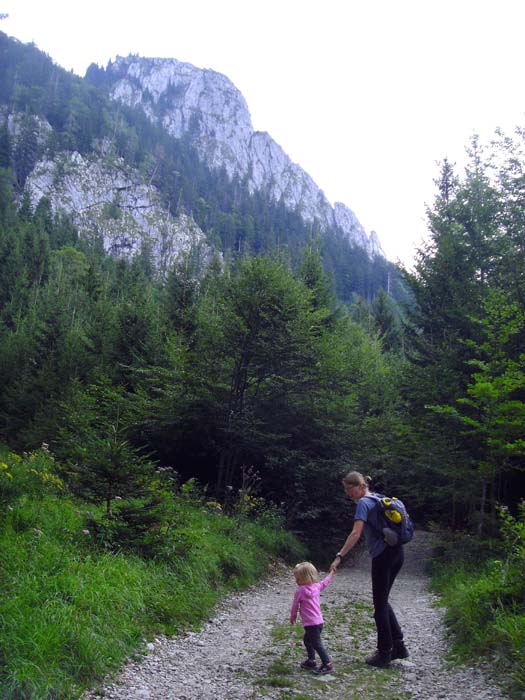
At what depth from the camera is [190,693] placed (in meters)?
4.38

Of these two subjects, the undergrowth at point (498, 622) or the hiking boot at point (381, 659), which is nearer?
the undergrowth at point (498, 622)

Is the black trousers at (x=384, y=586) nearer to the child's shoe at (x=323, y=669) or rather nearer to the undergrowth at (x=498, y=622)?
the child's shoe at (x=323, y=669)

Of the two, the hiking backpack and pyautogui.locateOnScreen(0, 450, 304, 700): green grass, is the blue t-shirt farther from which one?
pyautogui.locateOnScreen(0, 450, 304, 700): green grass

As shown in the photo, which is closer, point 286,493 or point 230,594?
point 230,594

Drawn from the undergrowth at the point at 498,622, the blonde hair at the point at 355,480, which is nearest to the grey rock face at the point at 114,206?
the undergrowth at the point at 498,622

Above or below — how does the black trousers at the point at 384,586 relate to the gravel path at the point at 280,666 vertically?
above

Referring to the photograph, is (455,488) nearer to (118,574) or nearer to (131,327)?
(118,574)

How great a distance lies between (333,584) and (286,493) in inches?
156

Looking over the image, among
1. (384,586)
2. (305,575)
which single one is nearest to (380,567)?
(384,586)

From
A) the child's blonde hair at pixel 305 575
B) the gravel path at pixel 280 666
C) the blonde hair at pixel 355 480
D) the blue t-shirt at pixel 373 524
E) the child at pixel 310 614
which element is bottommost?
the gravel path at pixel 280 666

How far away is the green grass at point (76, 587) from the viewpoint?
13.3 ft

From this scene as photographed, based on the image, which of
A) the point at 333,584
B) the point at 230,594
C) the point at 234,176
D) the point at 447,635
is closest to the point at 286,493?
the point at 333,584

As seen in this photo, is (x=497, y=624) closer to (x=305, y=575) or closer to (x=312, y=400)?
(x=305, y=575)

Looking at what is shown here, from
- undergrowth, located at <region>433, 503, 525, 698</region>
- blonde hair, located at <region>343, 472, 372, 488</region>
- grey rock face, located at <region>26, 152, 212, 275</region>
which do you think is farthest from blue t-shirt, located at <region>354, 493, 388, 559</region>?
grey rock face, located at <region>26, 152, 212, 275</region>
